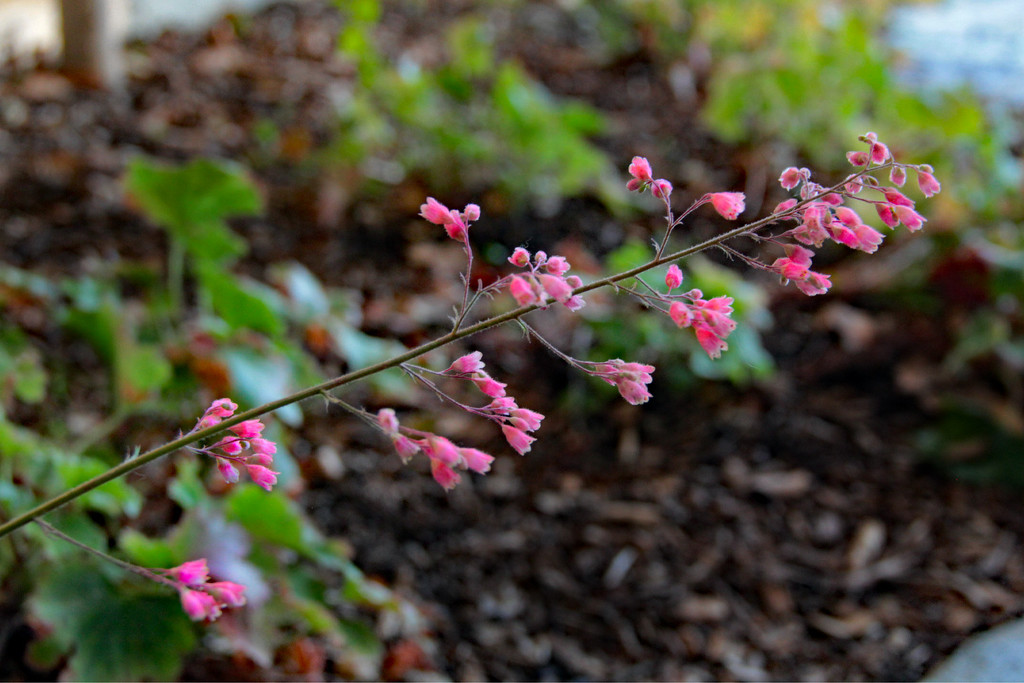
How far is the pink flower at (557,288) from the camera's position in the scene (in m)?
0.61

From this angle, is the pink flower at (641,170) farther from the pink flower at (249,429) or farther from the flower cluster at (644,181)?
the pink flower at (249,429)

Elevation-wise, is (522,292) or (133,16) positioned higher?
(522,292)

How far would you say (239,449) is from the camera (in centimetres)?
71

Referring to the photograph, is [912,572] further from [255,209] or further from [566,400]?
[255,209]

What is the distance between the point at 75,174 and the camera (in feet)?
9.04

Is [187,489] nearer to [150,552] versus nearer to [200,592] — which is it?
[150,552]

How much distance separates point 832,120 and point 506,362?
146 centimetres

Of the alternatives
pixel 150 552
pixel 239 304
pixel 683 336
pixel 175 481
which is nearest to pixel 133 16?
pixel 239 304

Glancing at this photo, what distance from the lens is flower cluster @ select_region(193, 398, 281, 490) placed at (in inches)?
26.3

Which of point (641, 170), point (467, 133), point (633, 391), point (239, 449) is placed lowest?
point (467, 133)

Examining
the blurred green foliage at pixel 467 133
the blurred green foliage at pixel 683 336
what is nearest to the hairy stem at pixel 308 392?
the blurred green foliage at pixel 683 336

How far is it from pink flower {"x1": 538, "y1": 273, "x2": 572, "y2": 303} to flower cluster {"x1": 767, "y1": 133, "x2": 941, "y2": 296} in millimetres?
174

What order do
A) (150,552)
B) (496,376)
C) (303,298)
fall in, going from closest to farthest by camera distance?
1. (150,552)
2. (303,298)
3. (496,376)

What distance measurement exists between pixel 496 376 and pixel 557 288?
164cm
